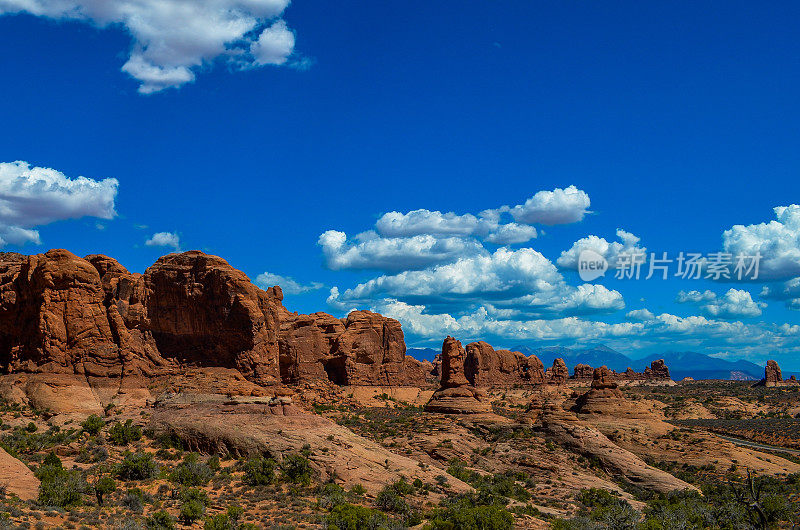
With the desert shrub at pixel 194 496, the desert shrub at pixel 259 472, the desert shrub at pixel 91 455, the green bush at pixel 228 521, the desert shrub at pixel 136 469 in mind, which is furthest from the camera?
the desert shrub at pixel 91 455

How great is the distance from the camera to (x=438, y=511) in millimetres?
30625

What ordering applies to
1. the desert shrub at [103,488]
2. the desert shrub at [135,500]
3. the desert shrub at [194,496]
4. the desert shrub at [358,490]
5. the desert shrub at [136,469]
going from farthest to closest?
the desert shrub at [358,490], the desert shrub at [136,469], the desert shrub at [194,496], the desert shrub at [103,488], the desert shrub at [135,500]

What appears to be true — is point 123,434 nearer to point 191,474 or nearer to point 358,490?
point 191,474

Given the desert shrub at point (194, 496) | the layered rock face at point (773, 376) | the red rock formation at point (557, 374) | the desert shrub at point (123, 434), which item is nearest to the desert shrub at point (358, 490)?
the desert shrub at point (194, 496)

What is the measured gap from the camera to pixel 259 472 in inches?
1293

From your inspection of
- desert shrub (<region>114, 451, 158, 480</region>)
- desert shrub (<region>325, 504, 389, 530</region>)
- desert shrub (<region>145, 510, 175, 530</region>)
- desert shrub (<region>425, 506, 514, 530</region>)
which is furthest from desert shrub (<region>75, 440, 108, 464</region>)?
desert shrub (<region>425, 506, 514, 530</region>)

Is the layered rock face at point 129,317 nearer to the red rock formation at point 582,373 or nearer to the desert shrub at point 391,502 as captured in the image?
the desert shrub at point 391,502

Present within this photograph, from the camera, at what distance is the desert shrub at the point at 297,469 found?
33.1m

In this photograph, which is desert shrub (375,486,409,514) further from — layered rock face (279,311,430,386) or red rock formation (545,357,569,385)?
red rock formation (545,357,569,385)

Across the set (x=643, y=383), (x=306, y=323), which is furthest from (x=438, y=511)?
(x=643, y=383)

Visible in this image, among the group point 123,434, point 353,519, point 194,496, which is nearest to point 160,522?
point 194,496

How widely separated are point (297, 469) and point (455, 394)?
2781cm

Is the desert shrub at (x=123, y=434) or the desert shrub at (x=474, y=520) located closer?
the desert shrub at (x=474, y=520)

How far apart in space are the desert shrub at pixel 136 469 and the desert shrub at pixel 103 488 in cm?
195
